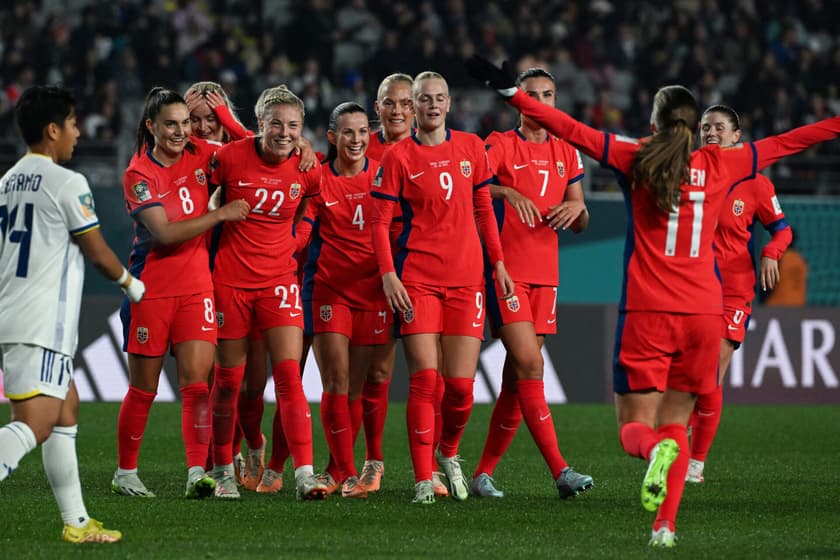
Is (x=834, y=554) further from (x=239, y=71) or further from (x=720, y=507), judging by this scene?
(x=239, y=71)

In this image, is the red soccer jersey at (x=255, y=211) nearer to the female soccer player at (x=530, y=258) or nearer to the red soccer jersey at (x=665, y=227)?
the female soccer player at (x=530, y=258)

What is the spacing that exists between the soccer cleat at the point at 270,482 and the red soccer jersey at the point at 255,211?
1318mm

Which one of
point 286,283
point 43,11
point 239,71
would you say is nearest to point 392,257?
point 286,283

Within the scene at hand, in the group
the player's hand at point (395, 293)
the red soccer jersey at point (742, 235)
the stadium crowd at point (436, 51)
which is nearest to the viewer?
the player's hand at point (395, 293)

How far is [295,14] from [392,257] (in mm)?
14070

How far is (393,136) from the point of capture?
340 inches

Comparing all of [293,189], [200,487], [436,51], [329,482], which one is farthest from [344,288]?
[436,51]

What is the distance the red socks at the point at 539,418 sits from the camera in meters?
7.96

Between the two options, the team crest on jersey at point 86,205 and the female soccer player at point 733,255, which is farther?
the female soccer player at point 733,255

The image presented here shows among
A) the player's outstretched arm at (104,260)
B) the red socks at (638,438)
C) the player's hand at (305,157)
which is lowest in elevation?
the red socks at (638,438)

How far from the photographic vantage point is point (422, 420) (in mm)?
7656

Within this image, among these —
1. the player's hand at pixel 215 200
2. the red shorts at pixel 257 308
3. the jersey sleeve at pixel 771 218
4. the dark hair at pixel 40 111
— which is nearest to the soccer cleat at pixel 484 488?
the red shorts at pixel 257 308

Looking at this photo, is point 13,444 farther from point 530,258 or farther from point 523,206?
point 530,258

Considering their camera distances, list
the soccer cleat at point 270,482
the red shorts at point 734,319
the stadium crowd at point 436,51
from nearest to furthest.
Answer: the soccer cleat at point 270,482 → the red shorts at point 734,319 → the stadium crowd at point 436,51
